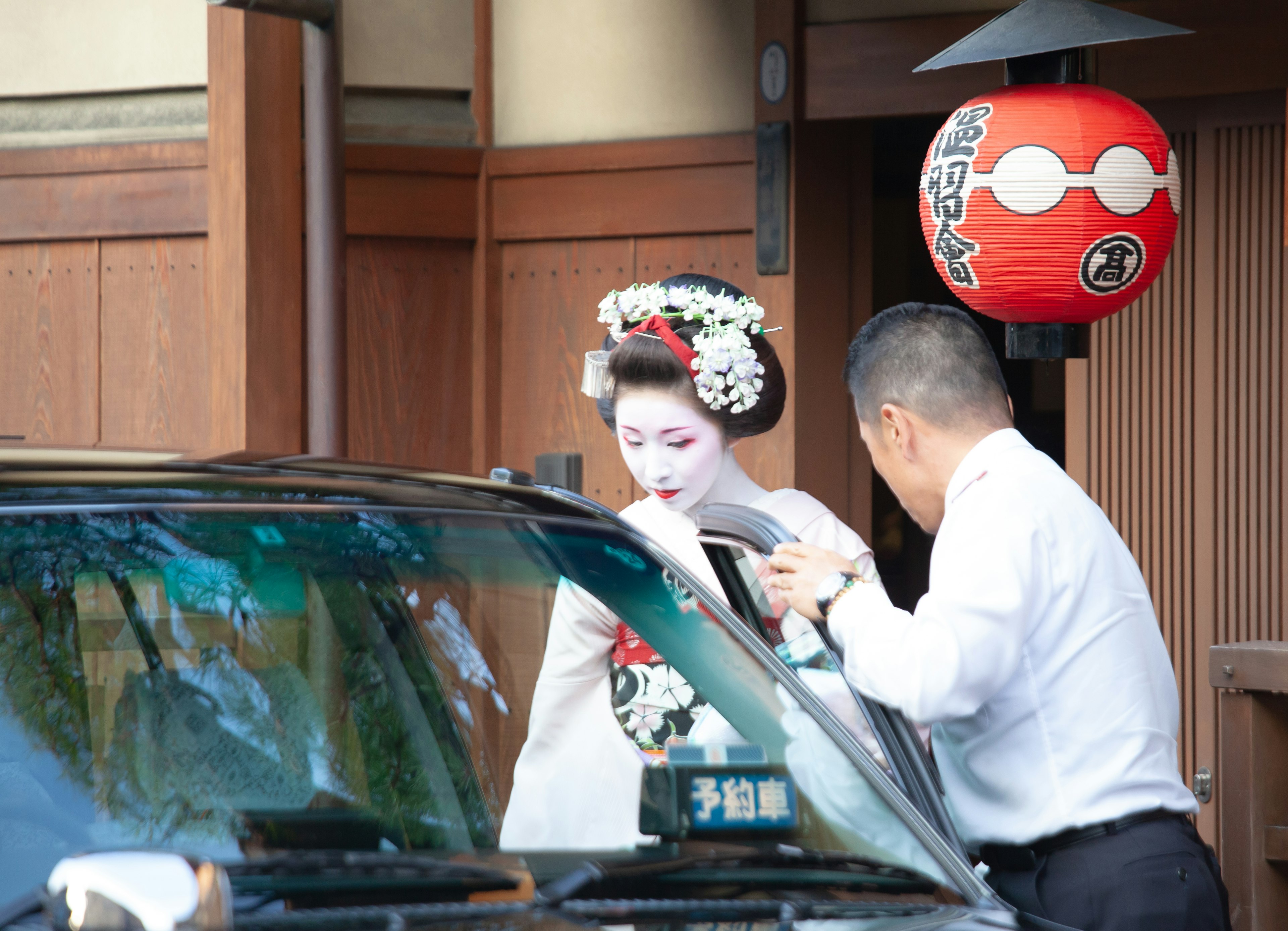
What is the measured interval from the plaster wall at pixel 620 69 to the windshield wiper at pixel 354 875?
4.12m

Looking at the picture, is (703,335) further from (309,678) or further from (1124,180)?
(309,678)

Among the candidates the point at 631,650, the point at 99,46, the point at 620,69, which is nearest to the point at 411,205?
the point at 620,69

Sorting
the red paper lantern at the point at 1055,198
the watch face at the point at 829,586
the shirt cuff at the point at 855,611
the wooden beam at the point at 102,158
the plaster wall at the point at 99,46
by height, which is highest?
the plaster wall at the point at 99,46

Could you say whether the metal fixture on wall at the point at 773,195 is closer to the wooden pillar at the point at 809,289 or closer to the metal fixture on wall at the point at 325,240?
the wooden pillar at the point at 809,289

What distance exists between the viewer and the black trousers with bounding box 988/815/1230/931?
2.17 meters

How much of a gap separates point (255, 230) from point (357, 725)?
3472mm

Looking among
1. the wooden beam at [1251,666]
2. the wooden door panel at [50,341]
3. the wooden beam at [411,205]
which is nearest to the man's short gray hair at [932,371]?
the wooden beam at [1251,666]

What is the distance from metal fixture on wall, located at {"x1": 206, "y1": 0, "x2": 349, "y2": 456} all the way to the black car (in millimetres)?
2898

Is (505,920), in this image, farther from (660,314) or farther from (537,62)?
(537,62)

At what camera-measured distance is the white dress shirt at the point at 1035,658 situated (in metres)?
2.13

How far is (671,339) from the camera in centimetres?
321

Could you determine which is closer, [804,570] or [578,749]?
[578,749]

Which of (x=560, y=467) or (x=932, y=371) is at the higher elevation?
(x=932, y=371)

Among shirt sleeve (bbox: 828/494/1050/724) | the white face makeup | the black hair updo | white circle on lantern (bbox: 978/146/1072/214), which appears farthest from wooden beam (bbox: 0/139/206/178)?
shirt sleeve (bbox: 828/494/1050/724)
